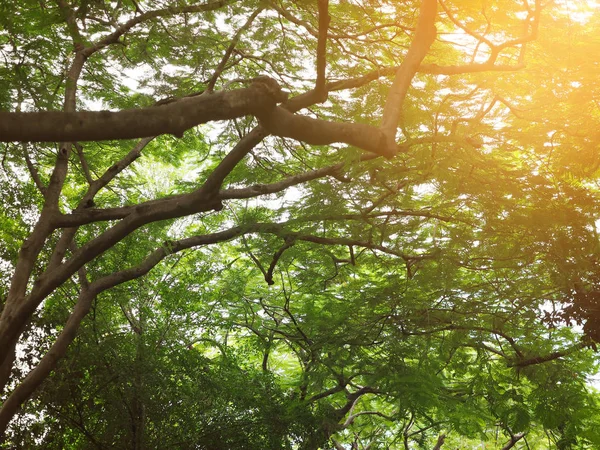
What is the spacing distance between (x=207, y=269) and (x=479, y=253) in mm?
4848

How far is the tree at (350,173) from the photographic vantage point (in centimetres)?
547

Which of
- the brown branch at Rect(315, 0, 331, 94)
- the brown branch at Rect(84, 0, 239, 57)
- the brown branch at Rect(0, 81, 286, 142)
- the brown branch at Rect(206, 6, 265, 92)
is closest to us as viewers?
the brown branch at Rect(0, 81, 286, 142)

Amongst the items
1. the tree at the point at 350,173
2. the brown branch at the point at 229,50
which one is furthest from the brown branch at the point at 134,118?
the brown branch at the point at 229,50

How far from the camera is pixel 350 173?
6.16 m

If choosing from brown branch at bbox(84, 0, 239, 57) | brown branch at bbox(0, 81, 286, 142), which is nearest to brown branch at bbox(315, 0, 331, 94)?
brown branch at bbox(0, 81, 286, 142)

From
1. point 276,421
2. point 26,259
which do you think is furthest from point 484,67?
point 276,421

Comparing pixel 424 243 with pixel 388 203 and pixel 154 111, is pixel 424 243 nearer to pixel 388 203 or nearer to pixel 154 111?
pixel 388 203

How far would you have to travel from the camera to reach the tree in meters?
5.47

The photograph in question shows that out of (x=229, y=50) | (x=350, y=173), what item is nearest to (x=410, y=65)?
(x=350, y=173)

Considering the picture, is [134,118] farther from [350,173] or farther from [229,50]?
[229,50]

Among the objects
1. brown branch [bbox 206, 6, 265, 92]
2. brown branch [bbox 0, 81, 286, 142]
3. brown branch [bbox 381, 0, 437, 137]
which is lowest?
brown branch [bbox 0, 81, 286, 142]

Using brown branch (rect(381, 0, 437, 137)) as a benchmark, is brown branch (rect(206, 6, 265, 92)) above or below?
above

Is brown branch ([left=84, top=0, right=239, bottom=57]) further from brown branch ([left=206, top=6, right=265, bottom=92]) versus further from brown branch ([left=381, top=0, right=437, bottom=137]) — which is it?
brown branch ([left=381, top=0, right=437, bottom=137])

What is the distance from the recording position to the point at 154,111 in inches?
140
